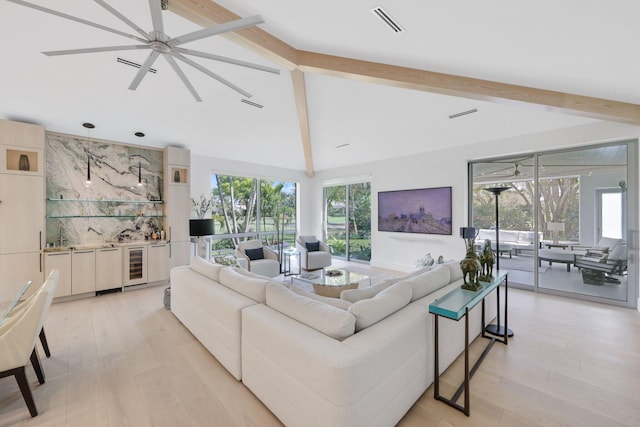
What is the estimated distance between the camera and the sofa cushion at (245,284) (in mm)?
2270

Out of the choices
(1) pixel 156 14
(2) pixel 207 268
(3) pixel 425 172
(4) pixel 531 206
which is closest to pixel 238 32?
(1) pixel 156 14

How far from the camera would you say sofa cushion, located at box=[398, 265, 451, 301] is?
7.44ft

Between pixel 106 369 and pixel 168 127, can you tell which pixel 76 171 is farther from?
pixel 106 369

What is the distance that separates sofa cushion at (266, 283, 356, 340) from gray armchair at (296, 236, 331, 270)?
3.92m

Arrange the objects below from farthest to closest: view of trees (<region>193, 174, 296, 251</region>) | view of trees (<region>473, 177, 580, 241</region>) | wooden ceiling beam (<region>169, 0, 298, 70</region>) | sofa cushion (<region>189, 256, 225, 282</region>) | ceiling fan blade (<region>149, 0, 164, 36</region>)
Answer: view of trees (<region>193, 174, 296, 251</region>) → view of trees (<region>473, 177, 580, 241</region>) → sofa cushion (<region>189, 256, 225, 282</region>) → wooden ceiling beam (<region>169, 0, 298, 70</region>) → ceiling fan blade (<region>149, 0, 164, 36</region>)

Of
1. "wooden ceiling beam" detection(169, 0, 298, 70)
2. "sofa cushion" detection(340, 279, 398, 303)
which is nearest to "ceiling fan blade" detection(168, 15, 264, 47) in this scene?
"wooden ceiling beam" detection(169, 0, 298, 70)

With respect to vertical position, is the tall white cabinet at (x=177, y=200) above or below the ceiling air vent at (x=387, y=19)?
below

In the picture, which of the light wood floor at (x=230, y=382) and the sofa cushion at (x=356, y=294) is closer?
the light wood floor at (x=230, y=382)

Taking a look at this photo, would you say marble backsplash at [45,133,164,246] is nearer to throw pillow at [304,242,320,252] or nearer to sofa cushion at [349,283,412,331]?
throw pillow at [304,242,320,252]

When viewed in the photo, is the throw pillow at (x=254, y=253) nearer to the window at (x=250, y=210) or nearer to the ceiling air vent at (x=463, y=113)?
the window at (x=250, y=210)

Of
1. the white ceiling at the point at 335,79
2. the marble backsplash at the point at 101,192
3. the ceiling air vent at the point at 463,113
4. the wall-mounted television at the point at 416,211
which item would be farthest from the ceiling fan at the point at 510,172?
the marble backsplash at the point at 101,192

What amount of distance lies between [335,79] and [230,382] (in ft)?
14.1

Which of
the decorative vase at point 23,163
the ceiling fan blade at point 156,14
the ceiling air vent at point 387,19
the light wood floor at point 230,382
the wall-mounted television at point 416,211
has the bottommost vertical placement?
the light wood floor at point 230,382

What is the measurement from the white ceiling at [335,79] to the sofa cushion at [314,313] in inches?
99.9
